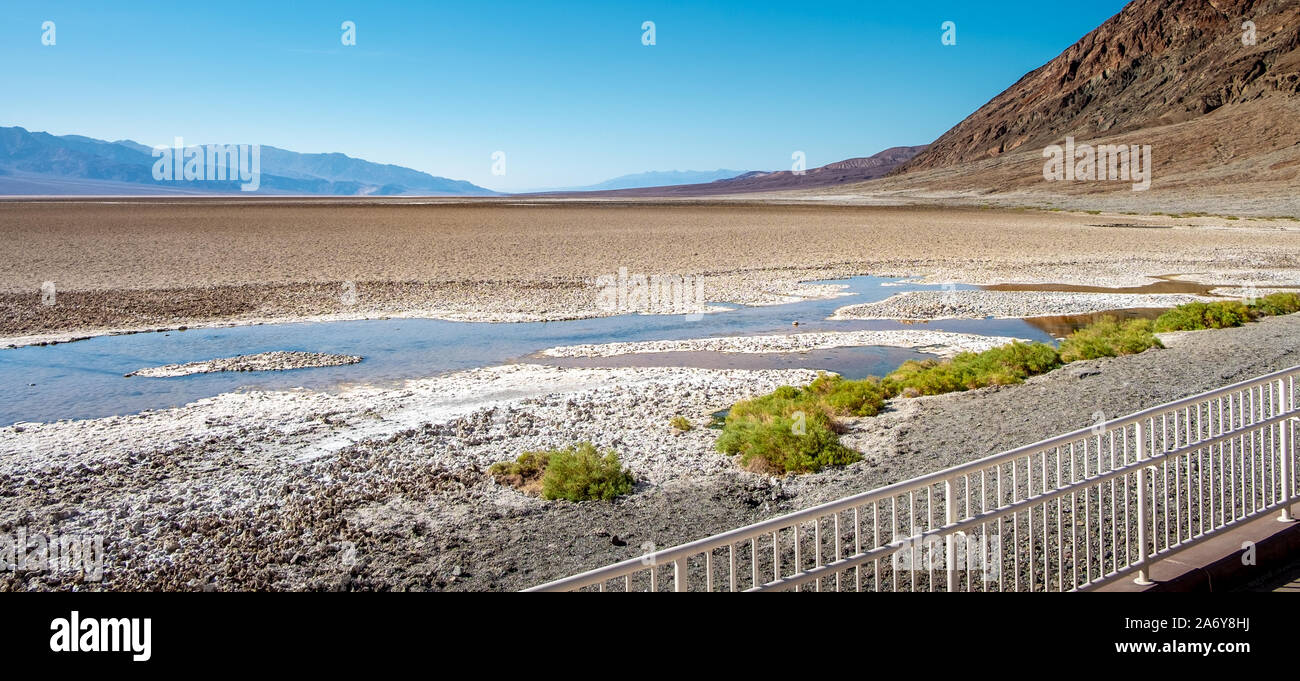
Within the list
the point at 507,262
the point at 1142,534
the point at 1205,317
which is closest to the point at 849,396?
the point at 1142,534

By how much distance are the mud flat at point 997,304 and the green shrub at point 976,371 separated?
7.01 meters

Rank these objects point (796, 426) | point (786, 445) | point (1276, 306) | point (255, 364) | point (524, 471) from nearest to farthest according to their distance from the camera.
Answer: point (524, 471), point (786, 445), point (796, 426), point (255, 364), point (1276, 306)

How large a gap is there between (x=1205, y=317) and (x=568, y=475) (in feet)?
46.6

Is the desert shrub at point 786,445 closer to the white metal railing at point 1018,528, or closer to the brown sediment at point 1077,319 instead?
the white metal railing at point 1018,528

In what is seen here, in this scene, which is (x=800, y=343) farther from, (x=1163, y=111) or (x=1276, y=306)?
(x=1163, y=111)

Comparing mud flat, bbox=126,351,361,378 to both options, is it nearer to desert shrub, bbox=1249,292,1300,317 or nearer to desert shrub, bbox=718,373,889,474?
desert shrub, bbox=718,373,889,474

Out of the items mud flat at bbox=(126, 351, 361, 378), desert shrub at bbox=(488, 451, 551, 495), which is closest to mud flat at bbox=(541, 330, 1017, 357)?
mud flat at bbox=(126, 351, 361, 378)

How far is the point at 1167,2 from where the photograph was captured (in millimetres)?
152500

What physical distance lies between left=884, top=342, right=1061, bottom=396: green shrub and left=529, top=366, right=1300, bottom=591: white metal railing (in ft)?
13.2

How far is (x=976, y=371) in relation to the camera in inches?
519

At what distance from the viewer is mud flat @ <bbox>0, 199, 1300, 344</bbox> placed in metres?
24.4

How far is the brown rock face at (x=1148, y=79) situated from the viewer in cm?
11869
